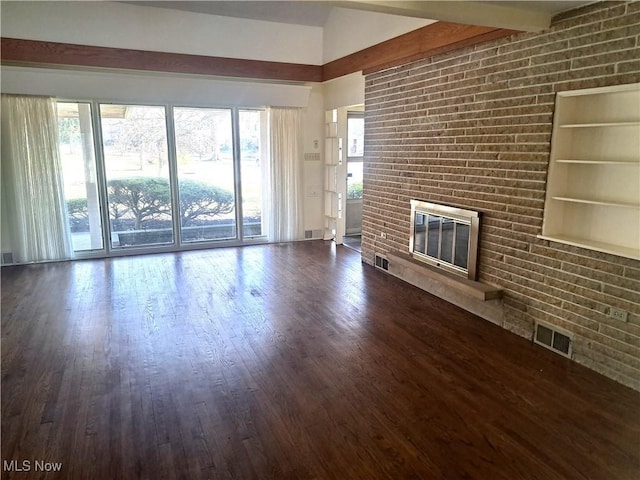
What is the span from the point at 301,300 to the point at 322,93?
4.08 metres

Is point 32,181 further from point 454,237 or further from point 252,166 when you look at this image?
point 454,237

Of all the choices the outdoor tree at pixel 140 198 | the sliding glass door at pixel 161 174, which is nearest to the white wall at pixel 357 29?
the sliding glass door at pixel 161 174

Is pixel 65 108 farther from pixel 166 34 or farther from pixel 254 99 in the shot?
pixel 254 99

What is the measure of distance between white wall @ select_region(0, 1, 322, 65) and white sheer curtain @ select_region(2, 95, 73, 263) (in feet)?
2.94

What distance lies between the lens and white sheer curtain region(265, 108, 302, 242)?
6922 mm

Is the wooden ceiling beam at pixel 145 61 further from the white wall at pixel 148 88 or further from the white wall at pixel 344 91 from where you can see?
the white wall at pixel 344 91

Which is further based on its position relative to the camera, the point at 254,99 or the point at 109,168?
the point at 254,99

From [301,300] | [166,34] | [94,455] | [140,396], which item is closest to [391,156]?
[301,300]

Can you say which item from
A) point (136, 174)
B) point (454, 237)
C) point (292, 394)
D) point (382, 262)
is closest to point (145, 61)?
point (136, 174)

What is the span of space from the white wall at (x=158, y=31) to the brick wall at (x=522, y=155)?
2.09 metres

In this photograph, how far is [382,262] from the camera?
5.64 metres

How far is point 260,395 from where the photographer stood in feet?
9.14

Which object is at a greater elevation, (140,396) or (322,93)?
(322,93)

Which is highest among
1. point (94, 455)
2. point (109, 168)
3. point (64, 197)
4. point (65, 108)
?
point (65, 108)
